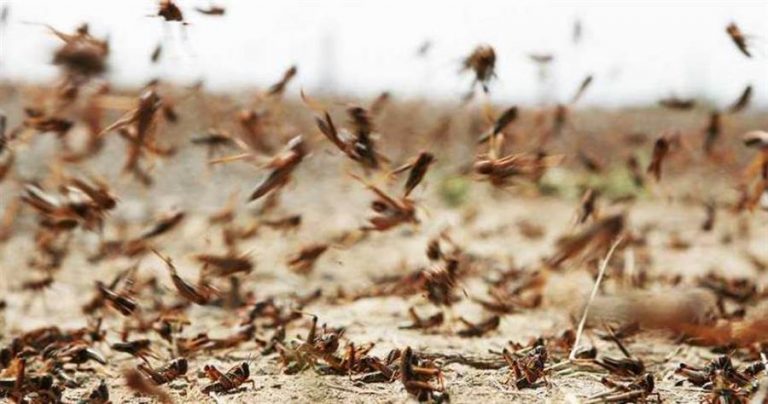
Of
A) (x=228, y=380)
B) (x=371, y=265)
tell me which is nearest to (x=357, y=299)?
(x=228, y=380)

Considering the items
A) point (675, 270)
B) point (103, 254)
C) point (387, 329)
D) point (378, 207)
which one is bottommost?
point (103, 254)

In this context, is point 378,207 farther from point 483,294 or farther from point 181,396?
point 483,294

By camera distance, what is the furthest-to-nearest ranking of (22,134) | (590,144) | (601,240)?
(590,144)
(22,134)
(601,240)

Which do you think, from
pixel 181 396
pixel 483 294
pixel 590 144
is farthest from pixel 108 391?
pixel 590 144

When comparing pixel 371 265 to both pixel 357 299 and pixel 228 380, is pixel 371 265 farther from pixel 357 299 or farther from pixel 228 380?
pixel 228 380

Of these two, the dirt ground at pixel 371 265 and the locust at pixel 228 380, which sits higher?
the locust at pixel 228 380

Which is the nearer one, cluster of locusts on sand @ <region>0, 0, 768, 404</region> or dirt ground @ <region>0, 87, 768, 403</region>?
cluster of locusts on sand @ <region>0, 0, 768, 404</region>

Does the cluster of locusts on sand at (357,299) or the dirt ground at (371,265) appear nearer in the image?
the cluster of locusts on sand at (357,299)

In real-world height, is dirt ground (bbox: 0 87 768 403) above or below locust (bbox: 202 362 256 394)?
below
